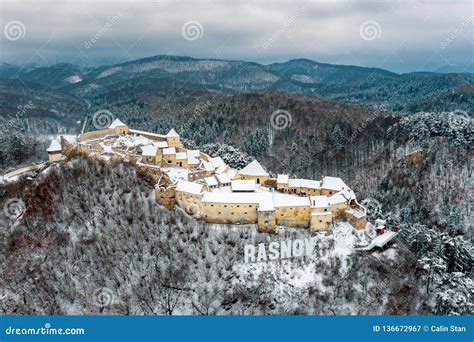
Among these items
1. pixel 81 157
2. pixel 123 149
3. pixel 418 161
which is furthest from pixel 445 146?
A: pixel 81 157

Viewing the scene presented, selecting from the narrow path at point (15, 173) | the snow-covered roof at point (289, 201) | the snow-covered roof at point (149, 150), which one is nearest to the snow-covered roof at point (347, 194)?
the snow-covered roof at point (289, 201)

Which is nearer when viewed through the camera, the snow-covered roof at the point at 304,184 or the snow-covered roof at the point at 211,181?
the snow-covered roof at the point at 211,181

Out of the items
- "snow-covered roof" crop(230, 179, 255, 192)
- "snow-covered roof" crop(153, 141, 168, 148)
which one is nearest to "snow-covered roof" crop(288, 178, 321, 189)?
"snow-covered roof" crop(230, 179, 255, 192)

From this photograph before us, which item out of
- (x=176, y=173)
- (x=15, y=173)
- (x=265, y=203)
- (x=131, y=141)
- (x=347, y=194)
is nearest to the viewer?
(x=265, y=203)

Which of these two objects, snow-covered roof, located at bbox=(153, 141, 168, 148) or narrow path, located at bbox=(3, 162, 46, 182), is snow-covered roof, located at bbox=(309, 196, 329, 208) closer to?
snow-covered roof, located at bbox=(153, 141, 168, 148)

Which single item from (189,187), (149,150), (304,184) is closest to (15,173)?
(149,150)

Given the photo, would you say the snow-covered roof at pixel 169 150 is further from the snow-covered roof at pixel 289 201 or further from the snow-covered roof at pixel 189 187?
the snow-covered roof at pixel 289 201

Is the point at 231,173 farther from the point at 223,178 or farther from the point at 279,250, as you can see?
the point at 279,250
